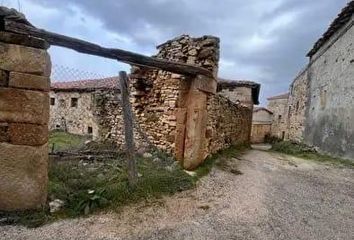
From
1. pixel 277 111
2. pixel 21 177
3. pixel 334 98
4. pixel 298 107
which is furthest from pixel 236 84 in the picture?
pixel 277 111

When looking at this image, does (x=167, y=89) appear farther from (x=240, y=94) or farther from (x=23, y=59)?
(x=240, y=94)

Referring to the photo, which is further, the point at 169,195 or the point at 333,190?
the point at 333,190

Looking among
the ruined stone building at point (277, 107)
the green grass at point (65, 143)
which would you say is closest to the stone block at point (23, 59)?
the green grass at point (65, 143)

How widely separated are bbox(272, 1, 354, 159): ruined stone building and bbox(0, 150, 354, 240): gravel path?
16.8 feet

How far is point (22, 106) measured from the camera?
419cm

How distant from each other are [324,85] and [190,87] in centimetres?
978

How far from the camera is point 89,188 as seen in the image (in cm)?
510

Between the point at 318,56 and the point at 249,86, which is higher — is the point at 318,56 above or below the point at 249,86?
above

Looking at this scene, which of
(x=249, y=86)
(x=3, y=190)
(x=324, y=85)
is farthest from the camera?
(x=249, y=86)

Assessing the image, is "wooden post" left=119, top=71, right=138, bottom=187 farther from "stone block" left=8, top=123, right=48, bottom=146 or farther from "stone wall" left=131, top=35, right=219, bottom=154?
"stone wall" left=131, top=35, right=219, bottom=154

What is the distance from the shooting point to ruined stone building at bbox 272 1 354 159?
11.8 m

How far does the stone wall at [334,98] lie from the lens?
1168cm

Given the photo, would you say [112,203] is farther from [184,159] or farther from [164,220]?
[184,159]

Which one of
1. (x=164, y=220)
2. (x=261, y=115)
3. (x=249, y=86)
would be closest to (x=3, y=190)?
(x=164, y=220)
